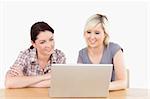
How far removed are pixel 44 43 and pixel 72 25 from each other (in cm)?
65

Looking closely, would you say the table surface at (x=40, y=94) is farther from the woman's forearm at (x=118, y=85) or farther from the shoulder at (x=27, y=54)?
the shoulder at (x=27, y=54)

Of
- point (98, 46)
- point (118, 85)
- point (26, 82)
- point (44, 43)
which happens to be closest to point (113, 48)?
point (98, 46)

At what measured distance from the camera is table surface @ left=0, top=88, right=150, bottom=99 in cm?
242

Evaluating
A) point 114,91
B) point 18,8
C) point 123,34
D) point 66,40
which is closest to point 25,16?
point 18,8

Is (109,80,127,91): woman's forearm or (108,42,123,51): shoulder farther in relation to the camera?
(108,42,123,51): shoulder

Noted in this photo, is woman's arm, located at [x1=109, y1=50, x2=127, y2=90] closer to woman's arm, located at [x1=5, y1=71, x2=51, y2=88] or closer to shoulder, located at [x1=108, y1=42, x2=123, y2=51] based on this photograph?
shoulder, located at [x1=108, y1=42, x2=123, y2=51]

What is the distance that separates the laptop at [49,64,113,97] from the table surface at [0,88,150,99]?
0.50 ft

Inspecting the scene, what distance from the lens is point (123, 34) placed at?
156 inches

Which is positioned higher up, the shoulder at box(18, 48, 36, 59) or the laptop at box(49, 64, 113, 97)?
the shoulder at box(18, 48, 36, 59)

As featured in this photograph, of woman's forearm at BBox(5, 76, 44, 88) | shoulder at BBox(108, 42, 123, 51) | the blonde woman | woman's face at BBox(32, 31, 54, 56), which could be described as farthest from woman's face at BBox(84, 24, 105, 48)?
woman's forearm at BBox(5, 76, 44, 88)

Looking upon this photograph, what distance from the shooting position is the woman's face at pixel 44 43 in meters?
3.33

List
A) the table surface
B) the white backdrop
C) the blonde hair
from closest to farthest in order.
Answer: the table surface
the blonde hair
the white backdrop

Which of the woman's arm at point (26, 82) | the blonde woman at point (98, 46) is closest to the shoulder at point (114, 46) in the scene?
the blonde woman at point (98, 46)

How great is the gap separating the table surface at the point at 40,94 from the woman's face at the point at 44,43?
696mm
